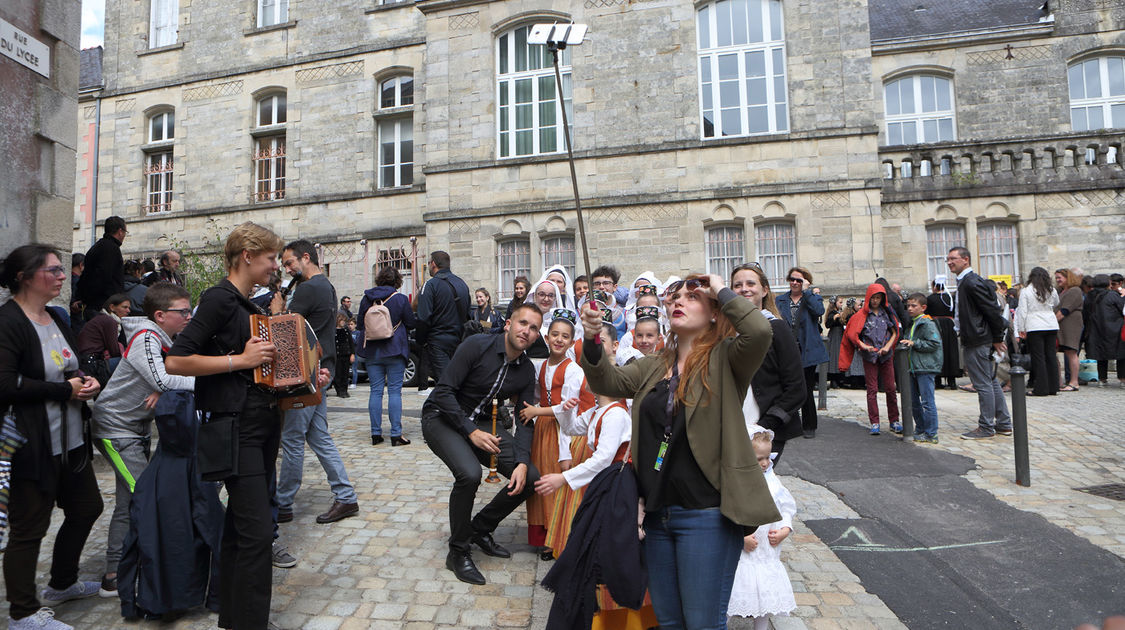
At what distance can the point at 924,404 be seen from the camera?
7.53m

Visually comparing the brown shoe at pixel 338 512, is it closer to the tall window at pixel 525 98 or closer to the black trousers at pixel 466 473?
the black trousers at pixel 466 473

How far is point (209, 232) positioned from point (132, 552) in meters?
18.6

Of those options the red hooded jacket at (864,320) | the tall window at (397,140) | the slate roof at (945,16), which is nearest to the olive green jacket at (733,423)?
the red hooded jacket at (864,320)

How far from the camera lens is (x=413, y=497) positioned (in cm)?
586

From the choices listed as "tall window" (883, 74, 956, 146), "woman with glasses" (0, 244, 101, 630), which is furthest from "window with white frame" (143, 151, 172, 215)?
"tall window" (883, 74, 956, 146)

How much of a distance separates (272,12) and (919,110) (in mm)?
18299

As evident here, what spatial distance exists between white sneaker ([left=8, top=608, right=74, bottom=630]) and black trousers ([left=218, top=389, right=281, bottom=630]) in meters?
0.88

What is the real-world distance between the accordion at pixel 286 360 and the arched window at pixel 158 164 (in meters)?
21.0

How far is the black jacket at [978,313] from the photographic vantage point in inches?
289

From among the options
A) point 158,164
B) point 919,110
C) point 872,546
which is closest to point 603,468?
point 872,546

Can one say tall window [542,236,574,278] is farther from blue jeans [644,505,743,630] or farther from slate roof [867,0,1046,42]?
blue jeans [644,505,743,630]

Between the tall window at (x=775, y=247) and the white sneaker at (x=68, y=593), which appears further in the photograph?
the tall window at (x=775, y=247)

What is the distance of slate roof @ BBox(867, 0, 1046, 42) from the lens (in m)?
18.0

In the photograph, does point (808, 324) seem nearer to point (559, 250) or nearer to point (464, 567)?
point (464, 567)
